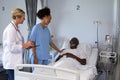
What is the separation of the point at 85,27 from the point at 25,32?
1.41 meters

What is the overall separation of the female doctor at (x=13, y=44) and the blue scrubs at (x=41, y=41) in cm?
27

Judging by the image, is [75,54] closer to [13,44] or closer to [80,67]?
[80,67]

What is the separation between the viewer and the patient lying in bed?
280 cm

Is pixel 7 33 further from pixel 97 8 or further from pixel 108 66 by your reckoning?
pixel 97 8

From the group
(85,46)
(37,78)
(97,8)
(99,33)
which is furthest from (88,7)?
(37,78)

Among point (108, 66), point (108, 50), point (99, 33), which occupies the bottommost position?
point (108, 66)

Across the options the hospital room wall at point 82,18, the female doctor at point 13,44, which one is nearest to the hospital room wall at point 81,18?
the hospital room wall at point 82,18

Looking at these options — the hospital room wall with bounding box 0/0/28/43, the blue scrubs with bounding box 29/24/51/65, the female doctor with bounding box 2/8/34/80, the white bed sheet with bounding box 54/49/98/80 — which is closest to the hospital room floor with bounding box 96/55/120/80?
the white bed sheet with bounding box 54/49/98/80

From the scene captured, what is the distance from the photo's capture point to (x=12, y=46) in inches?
91.4

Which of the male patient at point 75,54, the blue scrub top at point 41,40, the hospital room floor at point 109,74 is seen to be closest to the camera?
the blue scrub top at point 41,40

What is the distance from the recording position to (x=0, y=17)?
4898mm

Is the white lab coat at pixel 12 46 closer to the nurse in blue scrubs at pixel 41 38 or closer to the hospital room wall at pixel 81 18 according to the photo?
the nurse in blue scrubs at pixel 41 38

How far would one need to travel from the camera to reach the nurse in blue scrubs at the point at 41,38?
8.65 feet

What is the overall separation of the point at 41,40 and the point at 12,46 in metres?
0.49
